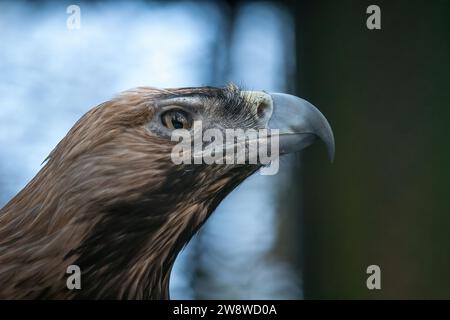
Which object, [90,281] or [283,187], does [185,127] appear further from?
[283,187]

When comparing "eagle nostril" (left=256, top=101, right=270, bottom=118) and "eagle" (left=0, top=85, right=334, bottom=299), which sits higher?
"eagle nostril" (left=256, top=101, right=270, bottom=118)

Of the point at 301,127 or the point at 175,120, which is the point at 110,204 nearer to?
the point at 175,120

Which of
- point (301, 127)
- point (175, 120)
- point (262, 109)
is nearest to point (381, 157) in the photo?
point (301, 127)

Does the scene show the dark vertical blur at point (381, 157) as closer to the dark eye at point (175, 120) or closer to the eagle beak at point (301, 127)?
the eagle beak at point (301, 127)

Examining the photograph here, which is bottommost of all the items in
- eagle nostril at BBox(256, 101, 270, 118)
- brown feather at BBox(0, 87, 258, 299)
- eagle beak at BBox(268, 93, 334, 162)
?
brown feather at BBox(0, 87, 258, 299)

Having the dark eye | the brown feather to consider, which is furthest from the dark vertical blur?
the dark eye

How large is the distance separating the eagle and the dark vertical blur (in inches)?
4.6

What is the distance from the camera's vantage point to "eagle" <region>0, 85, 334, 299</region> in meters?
2.36

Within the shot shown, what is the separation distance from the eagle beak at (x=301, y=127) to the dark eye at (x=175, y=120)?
28 centimetres

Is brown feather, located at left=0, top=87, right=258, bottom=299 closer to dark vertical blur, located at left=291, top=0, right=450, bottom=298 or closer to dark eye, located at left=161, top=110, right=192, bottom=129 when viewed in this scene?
dark eye, located at left=161, top=110, right=192, bottom=129

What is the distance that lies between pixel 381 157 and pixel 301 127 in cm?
27

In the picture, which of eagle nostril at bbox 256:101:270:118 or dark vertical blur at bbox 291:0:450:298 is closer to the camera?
dark vertical blur at bbox 291:0:450:298

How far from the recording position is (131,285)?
8.25ft

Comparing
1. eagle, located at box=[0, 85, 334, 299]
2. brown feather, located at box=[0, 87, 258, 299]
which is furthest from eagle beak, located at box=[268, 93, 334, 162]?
brown feather, located at box=[0, 87, 258, 299]
